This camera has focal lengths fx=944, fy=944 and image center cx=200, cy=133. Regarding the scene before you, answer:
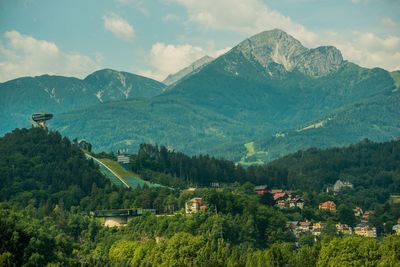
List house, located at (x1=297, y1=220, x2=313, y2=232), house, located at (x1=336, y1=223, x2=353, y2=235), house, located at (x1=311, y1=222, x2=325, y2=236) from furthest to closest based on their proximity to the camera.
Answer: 1. house, located at (x1=336, y1=223, x2=353, y2=235)
2. house, located at (x1=297, y1=220, x2=313, y2=232)
3. house, located at (x1=311, y1=222, x2=325, y2=236)

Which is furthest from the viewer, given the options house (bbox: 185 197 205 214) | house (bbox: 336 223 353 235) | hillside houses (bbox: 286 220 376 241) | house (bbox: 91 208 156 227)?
house (bbox: 336 223 353 235)

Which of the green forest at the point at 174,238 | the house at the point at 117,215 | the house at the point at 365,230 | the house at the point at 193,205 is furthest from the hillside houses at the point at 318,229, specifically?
the house at the point at 117,215

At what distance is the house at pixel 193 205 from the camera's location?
179 meters

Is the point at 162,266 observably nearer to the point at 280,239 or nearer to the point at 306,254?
the point at 306,254

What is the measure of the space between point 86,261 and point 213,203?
57193 mm

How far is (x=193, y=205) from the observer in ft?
595

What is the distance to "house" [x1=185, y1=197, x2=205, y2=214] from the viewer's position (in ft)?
587

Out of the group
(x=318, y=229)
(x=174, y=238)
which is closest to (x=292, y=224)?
(x=318, y=229)

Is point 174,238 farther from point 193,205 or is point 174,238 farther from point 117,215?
point 117,215

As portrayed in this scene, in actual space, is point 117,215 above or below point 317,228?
above

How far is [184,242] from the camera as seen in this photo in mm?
138375

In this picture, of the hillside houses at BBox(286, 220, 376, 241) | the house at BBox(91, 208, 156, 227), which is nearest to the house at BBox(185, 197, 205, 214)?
the house at BBox(91, 208, 156, 227)

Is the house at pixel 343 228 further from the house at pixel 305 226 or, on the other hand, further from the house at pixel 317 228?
the house at pixel 305 226

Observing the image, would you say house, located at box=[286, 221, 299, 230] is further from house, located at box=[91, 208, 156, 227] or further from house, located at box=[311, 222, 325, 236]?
house, located at box=[91, 208, 156, 227]
